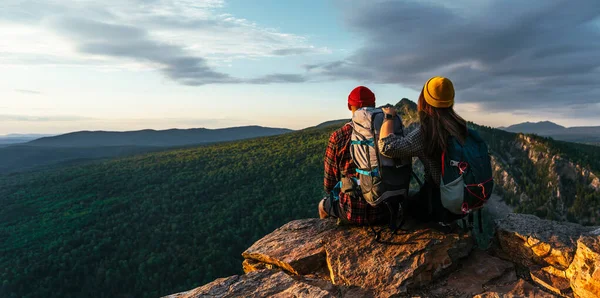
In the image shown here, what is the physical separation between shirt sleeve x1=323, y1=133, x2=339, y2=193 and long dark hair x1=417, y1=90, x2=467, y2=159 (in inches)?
74.1

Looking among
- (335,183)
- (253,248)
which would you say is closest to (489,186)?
(335,183)

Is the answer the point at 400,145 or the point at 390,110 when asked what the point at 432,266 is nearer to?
the point at 400,145

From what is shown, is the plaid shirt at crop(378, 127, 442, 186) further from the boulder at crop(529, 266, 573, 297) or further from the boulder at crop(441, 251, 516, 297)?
the boulder at crop(529, 266, 573, 297)

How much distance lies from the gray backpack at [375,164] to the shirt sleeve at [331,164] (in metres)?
0.67

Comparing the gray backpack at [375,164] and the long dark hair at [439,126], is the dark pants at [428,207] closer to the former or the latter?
the gray backpack at [375,164]

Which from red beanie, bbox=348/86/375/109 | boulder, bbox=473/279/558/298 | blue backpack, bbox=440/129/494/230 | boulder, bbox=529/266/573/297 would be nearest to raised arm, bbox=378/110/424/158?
blue backpack, bbox=440/129/494/230

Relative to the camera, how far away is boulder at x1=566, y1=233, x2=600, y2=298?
483cm

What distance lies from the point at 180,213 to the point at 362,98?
57.8 m

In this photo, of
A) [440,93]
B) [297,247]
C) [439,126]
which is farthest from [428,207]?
[297,247]

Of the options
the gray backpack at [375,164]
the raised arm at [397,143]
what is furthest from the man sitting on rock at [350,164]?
the raised arm at [397,143]

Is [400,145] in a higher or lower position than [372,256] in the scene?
higher

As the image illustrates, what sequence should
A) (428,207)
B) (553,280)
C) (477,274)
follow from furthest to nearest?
(428,207)
(477,274)
(553,280)

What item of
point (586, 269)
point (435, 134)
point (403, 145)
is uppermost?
point (435, 134)

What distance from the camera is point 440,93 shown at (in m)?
5.72
